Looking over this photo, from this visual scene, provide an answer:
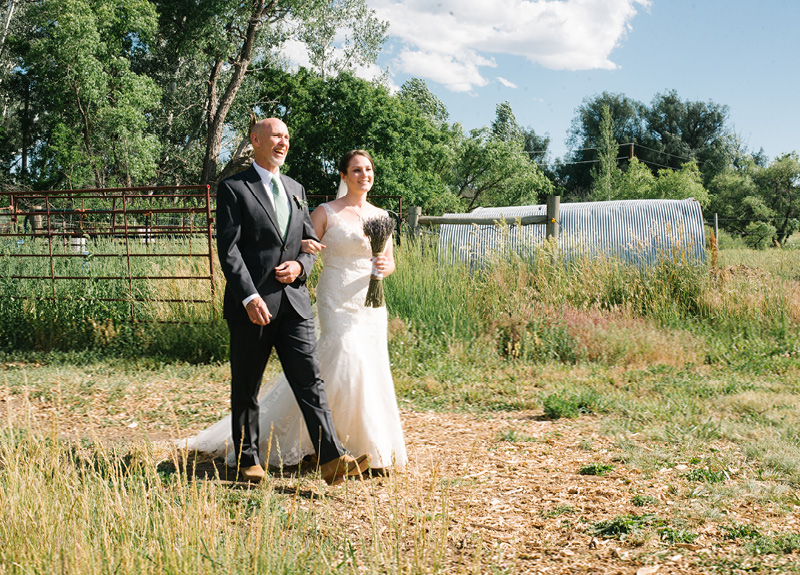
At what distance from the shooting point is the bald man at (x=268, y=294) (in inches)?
161

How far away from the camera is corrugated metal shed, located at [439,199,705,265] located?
35.6 ft

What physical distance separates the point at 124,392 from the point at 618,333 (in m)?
5.57

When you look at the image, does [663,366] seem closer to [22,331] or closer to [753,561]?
[753,561]

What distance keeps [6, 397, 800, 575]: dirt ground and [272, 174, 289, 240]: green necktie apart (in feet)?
4.79

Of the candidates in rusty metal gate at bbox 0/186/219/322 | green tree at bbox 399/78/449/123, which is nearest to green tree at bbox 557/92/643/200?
green tree at bbox 399/78/449/123

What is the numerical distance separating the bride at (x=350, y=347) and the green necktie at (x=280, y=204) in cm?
41

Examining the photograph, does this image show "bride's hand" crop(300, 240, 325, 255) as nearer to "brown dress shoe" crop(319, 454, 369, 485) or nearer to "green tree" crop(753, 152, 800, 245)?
"brown dress shoe" crop(319, 454, 369, 485)

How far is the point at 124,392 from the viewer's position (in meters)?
7.19

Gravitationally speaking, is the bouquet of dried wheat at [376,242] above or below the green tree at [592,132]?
below

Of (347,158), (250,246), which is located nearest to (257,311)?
(250,246)

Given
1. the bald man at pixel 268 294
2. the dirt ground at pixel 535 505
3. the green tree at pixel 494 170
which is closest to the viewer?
the dirt ground at pixel 535 505

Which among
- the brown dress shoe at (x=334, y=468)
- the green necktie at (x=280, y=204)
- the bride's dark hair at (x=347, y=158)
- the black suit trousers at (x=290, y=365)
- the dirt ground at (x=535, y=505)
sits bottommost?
the dirt ground at (x=535, y=505)

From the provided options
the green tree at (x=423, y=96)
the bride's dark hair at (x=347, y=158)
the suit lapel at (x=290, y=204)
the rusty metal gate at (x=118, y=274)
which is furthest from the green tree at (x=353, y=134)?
the suit lapel at (x=290, y=204)

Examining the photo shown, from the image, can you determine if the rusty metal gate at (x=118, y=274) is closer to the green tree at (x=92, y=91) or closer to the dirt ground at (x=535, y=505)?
the dirt ground at (x=535, y=505)
